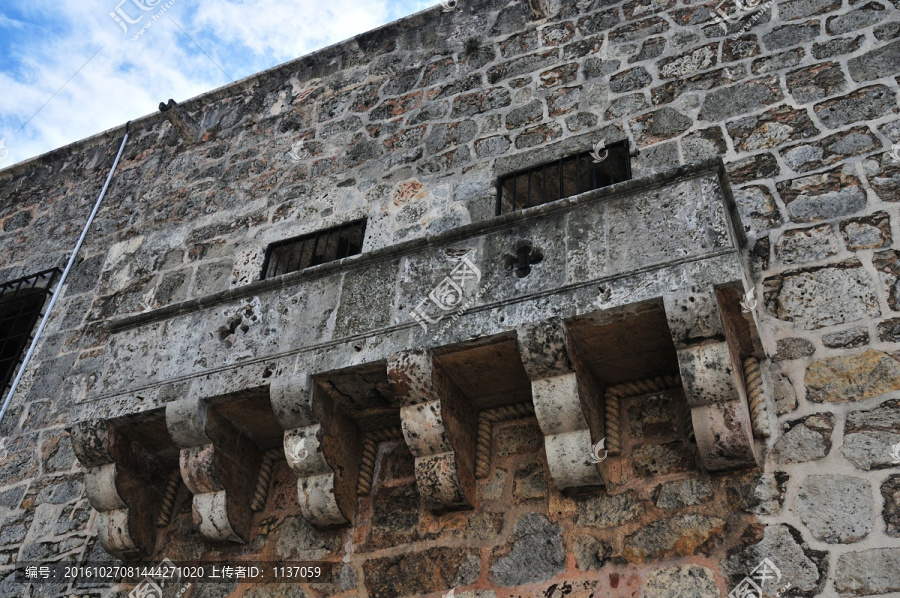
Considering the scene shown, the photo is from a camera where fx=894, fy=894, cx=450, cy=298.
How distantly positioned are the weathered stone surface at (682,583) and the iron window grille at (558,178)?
2258 mm

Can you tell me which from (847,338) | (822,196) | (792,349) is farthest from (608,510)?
(822,196)

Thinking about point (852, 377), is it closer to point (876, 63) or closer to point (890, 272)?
point (890, 272)

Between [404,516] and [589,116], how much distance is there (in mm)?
2598

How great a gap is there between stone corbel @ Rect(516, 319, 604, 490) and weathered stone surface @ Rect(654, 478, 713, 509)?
256 millimetres

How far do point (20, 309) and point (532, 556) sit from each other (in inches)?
193

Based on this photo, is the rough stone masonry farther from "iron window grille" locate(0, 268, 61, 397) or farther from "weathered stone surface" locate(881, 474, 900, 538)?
"iron window grille" locate(0, 268, 61, 397)

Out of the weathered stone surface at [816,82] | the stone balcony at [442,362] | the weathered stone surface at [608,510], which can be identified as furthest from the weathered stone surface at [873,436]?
the weathered stone surface at [816,82]

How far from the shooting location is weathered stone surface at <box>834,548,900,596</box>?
315cm

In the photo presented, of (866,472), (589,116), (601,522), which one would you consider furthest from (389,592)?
(589,116)

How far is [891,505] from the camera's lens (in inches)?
131

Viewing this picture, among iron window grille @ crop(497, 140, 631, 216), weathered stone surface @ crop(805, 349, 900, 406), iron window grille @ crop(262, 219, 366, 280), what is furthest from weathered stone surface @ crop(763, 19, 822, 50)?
iron window grille @ crop(262, 219, 366, 280)

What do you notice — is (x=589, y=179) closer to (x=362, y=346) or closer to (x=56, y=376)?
(x=362, y=346)

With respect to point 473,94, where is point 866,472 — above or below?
below

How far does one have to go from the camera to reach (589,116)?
5.32 metres
